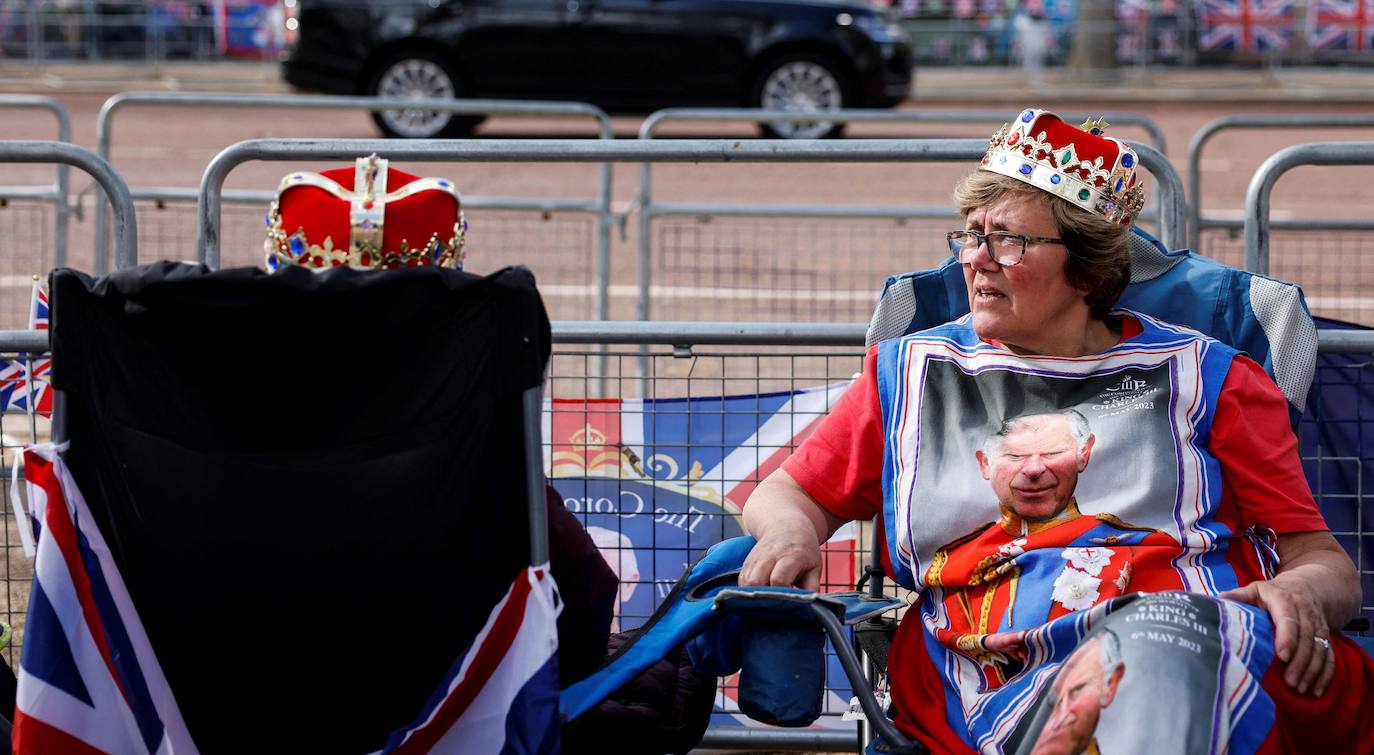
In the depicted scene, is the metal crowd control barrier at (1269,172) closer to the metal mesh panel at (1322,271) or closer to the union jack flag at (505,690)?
the union jack flag at (505,690)

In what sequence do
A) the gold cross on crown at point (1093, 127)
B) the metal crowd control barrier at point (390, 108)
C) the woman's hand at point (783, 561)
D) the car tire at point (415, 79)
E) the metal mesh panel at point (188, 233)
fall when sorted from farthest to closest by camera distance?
the car tire at point (415, 79) < the metal mesh panel at point (188, 233) < the metal crowd control barrier at point (390, 108) < the gold cross on crown at point (1093, 127) < the woman's hand at point (783, 561)

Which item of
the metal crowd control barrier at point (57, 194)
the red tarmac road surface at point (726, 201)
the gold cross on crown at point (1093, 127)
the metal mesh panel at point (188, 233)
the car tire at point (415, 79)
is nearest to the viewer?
the gold cross on crown at point (1093, 127)

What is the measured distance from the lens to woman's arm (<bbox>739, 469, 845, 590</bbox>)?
293 cm

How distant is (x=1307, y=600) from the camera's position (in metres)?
2.72

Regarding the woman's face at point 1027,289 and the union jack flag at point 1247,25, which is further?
the union jack flag at point 1247,25

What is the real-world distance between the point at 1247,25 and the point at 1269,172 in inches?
755

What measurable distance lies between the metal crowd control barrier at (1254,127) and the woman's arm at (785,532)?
347 cm

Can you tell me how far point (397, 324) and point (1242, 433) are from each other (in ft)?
5.06

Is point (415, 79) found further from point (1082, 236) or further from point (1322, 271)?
point (1082, 236)

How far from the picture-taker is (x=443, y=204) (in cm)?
265

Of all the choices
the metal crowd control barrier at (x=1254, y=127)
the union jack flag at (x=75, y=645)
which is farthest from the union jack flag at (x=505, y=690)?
the metal crowd control barrier at (x=1254, y=127)

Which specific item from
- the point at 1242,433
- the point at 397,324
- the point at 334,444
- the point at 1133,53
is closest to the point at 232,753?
the point at 334,444

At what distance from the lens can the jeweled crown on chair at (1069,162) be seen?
9.77 feet

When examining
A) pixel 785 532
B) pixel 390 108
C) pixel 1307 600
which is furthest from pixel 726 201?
pixel 1307 600
